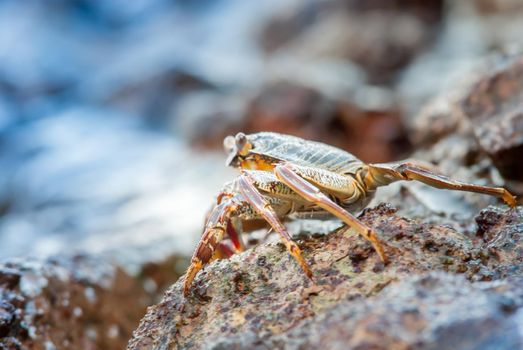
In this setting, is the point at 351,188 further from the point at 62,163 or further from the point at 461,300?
the point at 62,163

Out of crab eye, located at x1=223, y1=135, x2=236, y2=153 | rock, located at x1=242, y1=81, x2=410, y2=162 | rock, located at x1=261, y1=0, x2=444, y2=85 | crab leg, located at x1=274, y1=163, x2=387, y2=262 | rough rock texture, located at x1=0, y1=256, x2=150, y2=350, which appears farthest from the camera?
rock, located at x1=261, y1=0, x2=444, y2=85

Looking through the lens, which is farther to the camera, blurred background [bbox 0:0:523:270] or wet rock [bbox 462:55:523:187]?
blurred background [bbox 0:0:523:270]

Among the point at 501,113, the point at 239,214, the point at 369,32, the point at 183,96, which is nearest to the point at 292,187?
the point at 239,214

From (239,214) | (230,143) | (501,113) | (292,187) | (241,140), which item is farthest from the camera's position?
(501,113)

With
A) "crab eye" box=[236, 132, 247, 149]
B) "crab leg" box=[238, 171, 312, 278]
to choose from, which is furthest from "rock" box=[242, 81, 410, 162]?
"crab leg" box=[238, 171, 312, 278]

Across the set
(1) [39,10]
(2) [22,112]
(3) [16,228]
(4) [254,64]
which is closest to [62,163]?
(3) [16,228]

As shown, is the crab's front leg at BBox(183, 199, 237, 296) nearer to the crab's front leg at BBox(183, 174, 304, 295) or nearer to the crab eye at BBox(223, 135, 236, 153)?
the crab's front leg at BBox(183, 174, 304, 295)

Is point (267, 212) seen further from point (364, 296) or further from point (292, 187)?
point (364, 296)
